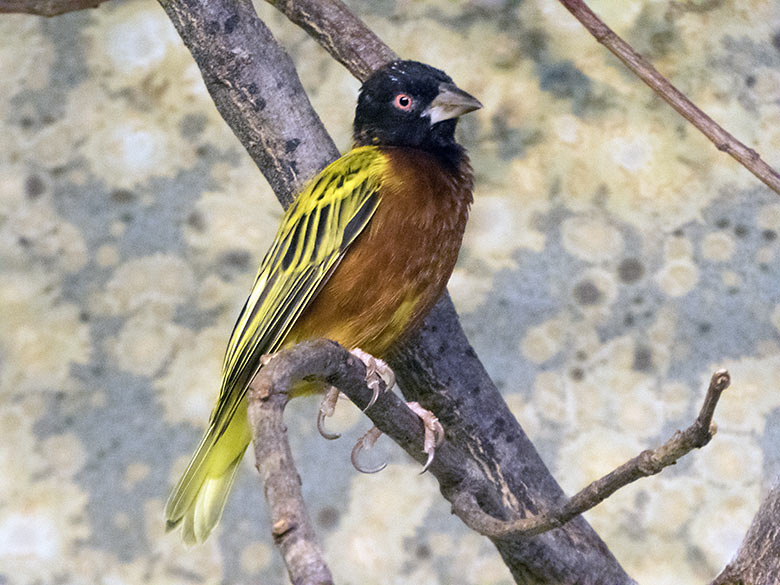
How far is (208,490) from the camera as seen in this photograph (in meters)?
1.97

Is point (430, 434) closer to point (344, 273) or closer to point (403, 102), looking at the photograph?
point (344, 273)

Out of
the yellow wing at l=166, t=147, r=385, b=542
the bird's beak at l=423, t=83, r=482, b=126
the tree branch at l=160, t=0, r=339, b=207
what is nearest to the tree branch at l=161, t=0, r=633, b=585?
the tree branch at l=160, t=0, r=339, b=207

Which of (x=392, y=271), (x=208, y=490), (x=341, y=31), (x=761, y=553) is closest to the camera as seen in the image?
(x=761, y=553)

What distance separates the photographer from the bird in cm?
180

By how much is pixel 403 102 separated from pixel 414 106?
0.08ft

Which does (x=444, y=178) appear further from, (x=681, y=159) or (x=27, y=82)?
(x=27, y=82)

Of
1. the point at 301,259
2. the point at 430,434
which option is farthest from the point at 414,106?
the point at 430,434

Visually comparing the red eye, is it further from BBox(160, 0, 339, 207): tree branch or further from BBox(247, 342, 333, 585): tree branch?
BBox(247, 342, 333, 585): tree branch

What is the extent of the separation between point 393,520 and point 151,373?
909 mm

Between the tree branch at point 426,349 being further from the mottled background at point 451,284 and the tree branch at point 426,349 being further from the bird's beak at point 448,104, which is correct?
the mottled background at point 451,284

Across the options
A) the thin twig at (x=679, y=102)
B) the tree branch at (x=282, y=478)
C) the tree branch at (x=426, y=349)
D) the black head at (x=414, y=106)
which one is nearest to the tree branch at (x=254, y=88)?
the tree branch at (x=426, y=349)

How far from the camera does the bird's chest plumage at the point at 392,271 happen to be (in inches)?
70.9

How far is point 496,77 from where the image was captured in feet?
10.6

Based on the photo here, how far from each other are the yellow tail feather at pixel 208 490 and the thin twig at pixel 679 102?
115 centimetres
